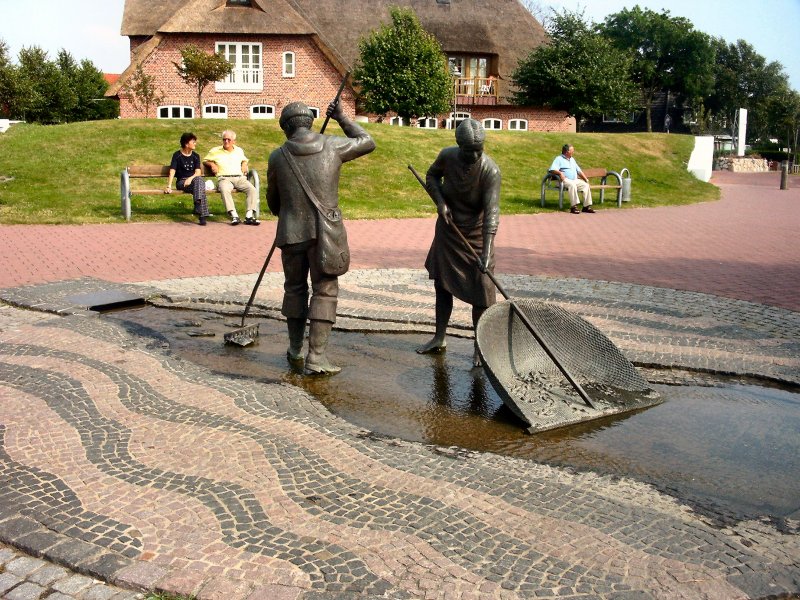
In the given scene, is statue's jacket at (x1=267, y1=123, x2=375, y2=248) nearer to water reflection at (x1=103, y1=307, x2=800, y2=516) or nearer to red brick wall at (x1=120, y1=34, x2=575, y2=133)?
water reflection at (x1=103, y1=307, x2=800, y2=516)

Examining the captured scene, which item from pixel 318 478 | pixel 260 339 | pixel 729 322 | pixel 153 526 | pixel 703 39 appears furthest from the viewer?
pixel 703 39

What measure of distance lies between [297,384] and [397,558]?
260 cm

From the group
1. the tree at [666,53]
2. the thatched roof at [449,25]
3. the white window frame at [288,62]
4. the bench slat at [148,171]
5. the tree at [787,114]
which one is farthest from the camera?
the tree at [666,53]

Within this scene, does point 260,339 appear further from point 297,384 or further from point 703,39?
point 703,39

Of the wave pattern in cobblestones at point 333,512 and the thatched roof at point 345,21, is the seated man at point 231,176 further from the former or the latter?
the thatched roof at point 345,21

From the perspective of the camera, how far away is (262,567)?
3301mm

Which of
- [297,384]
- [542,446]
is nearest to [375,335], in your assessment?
[297,384]

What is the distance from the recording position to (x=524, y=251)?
12.4m

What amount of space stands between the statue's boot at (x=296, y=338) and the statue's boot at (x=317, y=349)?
354 millimetres

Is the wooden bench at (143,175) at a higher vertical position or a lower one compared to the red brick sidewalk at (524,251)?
higher

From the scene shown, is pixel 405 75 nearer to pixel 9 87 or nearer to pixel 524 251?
pixel 9 87

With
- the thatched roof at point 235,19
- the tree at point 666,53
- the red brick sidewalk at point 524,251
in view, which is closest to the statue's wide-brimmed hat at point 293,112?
the red brick sidewalk at point 524,251

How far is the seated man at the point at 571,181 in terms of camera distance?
1803 cm

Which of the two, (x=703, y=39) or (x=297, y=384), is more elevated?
(x=703, y=39)
